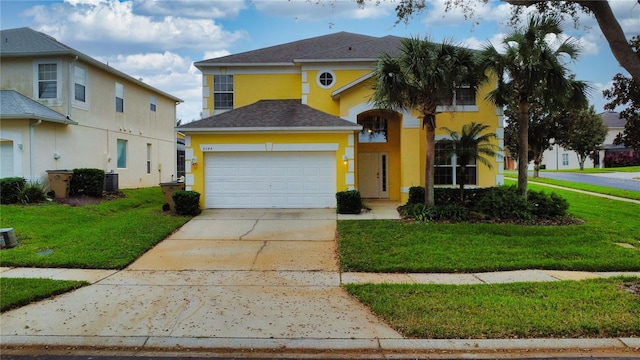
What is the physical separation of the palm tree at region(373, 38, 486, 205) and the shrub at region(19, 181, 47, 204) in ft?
41.9

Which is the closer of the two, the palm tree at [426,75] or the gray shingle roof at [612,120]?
the palm tree at [426,75]

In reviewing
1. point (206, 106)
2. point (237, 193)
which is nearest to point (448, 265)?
point (237, 193)

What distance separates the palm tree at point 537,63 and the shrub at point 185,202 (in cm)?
1051

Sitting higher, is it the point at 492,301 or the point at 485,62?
the point at 485,62

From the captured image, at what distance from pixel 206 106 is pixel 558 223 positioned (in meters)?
14.7

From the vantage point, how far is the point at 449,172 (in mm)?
16047

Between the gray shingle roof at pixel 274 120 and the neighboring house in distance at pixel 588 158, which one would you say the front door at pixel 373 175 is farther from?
the neighboring house in distance at pixel 588 158

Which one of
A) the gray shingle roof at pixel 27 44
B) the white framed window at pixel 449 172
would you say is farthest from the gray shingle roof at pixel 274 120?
the gray shingle roof at pixel 27 44

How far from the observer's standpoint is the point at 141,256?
353 inches

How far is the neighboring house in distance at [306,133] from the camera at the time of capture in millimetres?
14609

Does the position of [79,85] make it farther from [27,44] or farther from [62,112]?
[27,44]

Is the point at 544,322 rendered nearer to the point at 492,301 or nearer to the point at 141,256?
the point at 492,301

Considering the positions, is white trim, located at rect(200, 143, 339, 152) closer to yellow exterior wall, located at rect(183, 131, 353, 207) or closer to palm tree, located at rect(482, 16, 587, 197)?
yellow exterior wall, located at rect(183, 131, 353, 207)

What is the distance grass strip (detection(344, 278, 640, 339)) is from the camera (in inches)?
195
